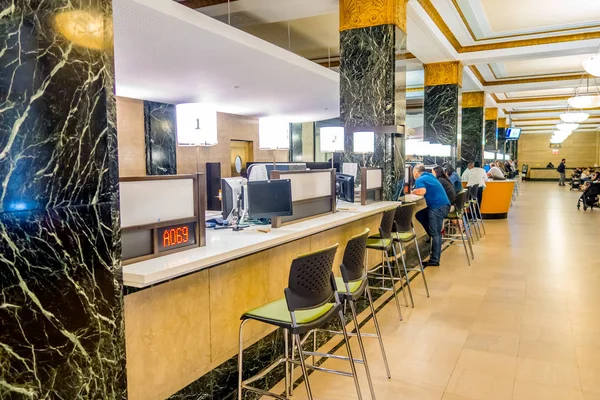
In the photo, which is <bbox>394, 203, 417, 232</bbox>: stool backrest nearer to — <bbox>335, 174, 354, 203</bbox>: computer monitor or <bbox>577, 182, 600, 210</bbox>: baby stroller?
<bbox>335, 174, 354, 203</bbox>: computer monitor

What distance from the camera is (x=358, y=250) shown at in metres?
3.00

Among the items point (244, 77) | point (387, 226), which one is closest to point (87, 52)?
point (387, 226)

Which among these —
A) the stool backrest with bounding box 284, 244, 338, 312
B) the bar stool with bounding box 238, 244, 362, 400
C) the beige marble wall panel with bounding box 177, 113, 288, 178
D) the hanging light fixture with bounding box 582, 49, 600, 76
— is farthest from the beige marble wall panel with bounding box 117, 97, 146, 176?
the hanging light fixture with bounding box 582, 49, 600, 76

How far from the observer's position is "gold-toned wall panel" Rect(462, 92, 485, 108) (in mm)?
13578

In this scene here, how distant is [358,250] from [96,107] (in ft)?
5.79

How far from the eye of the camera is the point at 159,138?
10711mm

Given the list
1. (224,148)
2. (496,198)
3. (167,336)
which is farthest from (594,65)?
(224,148)

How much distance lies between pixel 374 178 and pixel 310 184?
185cm

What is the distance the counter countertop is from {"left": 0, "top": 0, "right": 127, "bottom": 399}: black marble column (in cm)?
20

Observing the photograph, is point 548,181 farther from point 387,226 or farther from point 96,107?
point 96,107

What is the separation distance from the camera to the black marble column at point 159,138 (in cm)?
1045

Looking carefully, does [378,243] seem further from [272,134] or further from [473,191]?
[473,191]

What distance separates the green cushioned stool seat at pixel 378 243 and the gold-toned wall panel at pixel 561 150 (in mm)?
30332

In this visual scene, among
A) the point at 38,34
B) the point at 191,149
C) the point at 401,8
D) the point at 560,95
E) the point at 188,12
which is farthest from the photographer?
the point at 560,95
